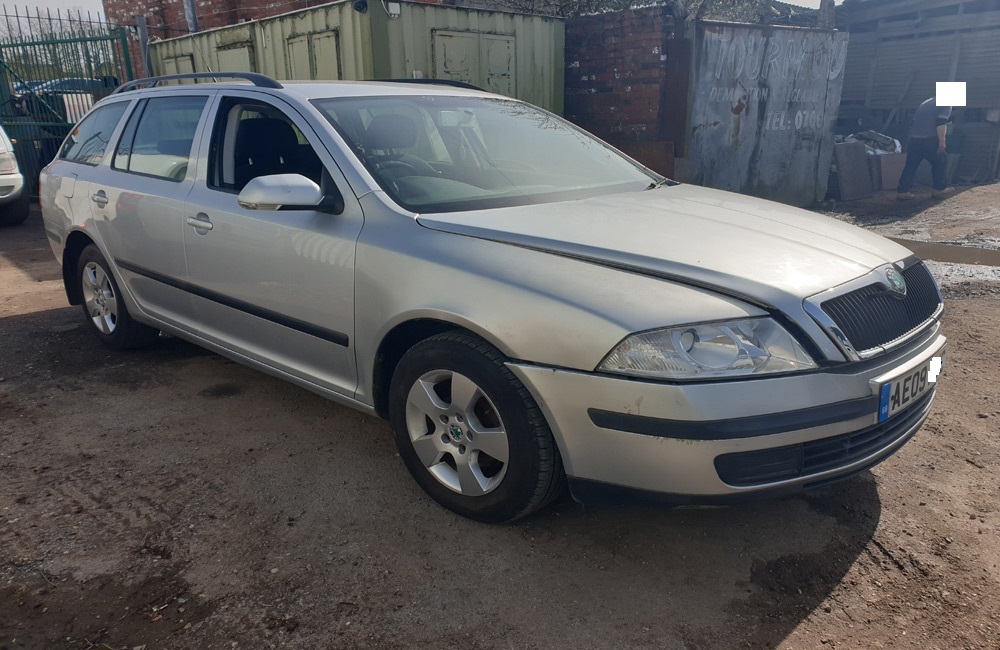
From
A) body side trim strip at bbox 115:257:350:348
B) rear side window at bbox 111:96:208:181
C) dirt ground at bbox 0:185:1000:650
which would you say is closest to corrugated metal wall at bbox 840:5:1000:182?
dirt ground at bbox 0:185:1000:650

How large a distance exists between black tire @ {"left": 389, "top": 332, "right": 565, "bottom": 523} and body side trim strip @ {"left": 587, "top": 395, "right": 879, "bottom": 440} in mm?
264

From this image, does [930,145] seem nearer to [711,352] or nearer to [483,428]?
[711,352]

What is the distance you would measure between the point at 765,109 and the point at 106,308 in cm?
831

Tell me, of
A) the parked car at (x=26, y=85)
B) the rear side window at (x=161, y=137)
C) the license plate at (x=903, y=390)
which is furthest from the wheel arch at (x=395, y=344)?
the parked car at (x=26, y=85)

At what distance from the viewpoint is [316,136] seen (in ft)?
10.3

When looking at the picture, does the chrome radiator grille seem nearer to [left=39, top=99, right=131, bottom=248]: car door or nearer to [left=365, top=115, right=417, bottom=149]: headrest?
[left=365, top=115, right=417, bottom=149]: headrest

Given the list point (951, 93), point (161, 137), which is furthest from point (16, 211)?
point (951, 93)

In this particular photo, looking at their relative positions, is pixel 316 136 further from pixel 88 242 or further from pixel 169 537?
pixel 88 242

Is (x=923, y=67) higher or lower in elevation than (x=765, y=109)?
higher

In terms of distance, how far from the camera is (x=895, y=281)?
2.64 metres

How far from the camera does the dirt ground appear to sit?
2.23 m

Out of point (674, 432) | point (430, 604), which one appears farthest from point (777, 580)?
point (430, 604)

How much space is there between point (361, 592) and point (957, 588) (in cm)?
192

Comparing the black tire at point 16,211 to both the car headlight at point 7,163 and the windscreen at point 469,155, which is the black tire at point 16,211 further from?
the windscreen at point 469,155
